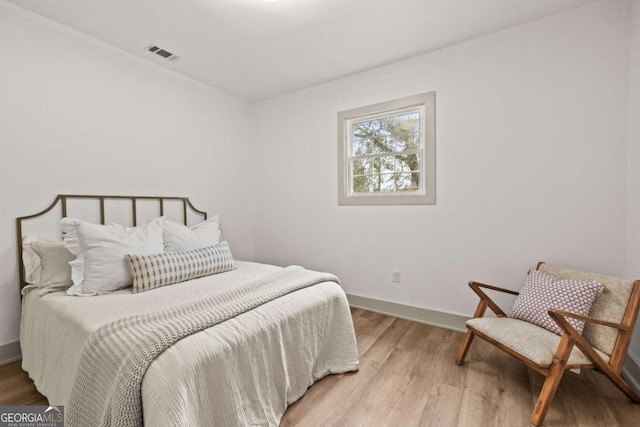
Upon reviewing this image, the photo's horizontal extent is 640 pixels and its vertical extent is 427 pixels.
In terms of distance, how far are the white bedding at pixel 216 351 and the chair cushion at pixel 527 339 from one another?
2.88 feet

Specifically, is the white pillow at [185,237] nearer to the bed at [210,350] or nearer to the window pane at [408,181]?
the bed at [210,350]

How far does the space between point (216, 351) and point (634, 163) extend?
2.71m

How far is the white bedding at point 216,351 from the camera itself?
3.59 feet

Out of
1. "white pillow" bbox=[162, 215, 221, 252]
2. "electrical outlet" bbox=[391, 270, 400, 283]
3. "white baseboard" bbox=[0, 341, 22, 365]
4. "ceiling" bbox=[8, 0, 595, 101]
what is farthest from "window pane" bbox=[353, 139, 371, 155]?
"white baseboard" bbox=[0, 341, 22, 365]

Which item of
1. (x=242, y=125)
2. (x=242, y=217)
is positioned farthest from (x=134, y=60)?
(x=242, y=217)

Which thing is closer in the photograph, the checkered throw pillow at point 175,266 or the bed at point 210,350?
the bed at point 210,350

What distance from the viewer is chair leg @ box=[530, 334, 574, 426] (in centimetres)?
142

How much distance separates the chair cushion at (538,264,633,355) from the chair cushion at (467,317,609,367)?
0.25ft

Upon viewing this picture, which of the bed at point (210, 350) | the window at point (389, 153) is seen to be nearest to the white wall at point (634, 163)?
the window at point (389, 153)

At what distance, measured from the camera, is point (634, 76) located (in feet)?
6.07

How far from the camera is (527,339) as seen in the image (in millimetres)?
1633

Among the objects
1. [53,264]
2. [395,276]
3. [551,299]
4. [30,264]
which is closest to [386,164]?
[395,276]

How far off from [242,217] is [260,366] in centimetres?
251

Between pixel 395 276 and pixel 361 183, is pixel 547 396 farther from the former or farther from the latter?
pixel 361 183
